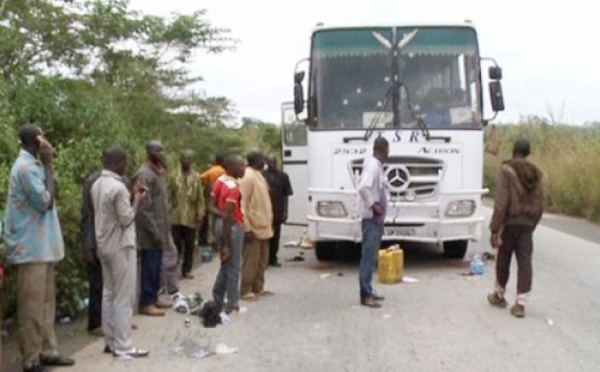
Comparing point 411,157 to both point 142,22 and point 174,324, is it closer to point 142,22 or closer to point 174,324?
point 174,324

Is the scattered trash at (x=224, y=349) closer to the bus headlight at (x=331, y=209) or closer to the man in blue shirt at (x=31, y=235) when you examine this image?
the man in blue shirt at (x=31, y=235)

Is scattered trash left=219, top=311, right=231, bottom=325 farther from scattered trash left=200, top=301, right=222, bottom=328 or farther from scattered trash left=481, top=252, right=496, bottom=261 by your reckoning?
scattered trash left=481, top=252, right=496, bottom=261

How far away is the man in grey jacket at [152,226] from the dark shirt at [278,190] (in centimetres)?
407

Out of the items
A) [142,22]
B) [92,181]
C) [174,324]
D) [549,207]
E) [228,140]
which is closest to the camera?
[92,181]

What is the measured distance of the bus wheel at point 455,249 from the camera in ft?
47.2

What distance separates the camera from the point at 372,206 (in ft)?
33.4

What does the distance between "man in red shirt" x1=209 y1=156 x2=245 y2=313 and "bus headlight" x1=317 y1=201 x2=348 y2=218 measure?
3106 mm

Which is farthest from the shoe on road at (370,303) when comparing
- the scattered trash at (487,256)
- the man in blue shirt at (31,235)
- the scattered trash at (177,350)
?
the scattered trash at (487,256)

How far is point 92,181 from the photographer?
830cm

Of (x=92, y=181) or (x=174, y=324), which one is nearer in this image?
(x=92, y=181)

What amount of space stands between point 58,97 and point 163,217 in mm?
3371

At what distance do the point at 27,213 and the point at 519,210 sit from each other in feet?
16.6

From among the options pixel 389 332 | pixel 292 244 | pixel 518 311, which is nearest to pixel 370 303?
pixel 389 332

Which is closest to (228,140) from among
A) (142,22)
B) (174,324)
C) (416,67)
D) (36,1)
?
(142,22)
